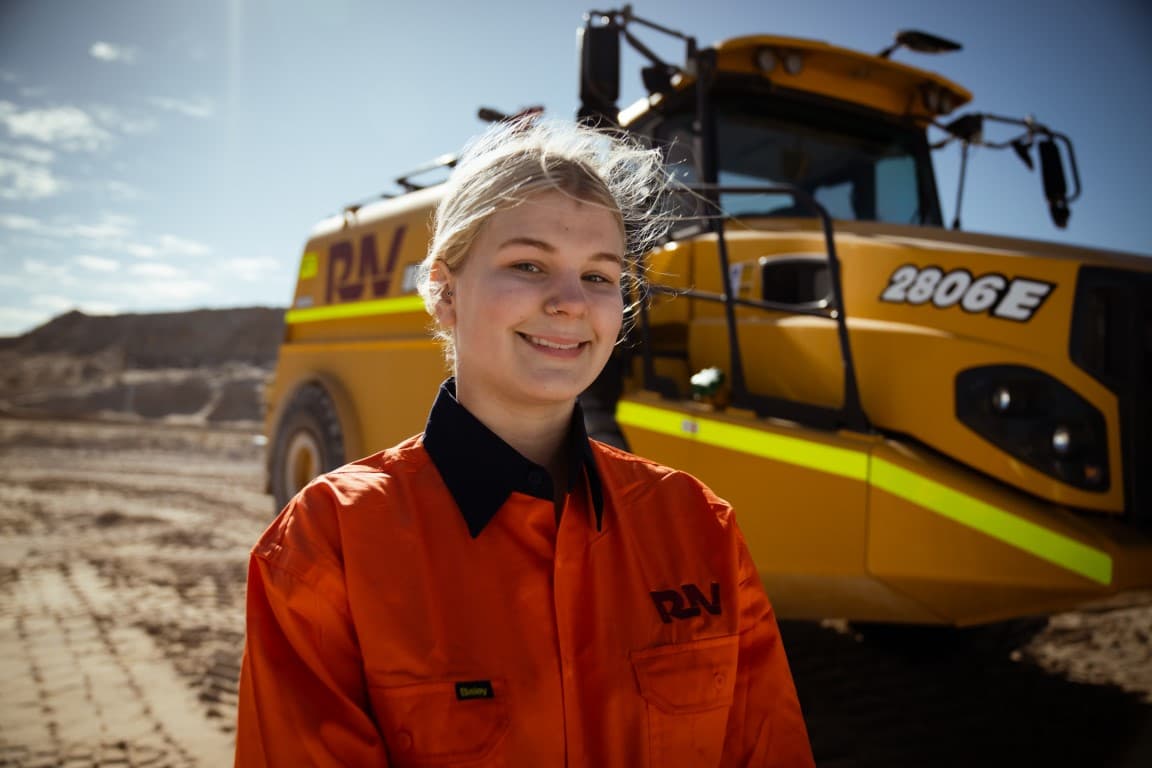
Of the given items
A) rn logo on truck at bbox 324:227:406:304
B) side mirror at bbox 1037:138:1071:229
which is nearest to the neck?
rn logo on truck at bbox 324:227:406:304

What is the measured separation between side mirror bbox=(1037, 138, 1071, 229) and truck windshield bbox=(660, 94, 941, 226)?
524 mm

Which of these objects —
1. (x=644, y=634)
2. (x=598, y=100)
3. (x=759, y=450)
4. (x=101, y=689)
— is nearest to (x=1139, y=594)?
(x=759, y=450)

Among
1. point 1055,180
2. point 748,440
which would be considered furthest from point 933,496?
point 1055,180

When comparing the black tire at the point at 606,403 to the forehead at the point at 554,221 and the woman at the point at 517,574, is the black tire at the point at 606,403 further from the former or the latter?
the forehead at the point at 554,221

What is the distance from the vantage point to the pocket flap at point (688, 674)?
1.28m

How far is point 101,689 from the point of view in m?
3.89

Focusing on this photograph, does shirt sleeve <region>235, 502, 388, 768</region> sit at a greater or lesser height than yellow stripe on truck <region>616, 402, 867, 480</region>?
lesser

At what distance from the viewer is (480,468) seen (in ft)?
4.26

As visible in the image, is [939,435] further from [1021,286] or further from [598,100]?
[598,100]

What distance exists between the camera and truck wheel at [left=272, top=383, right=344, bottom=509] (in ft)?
16.7

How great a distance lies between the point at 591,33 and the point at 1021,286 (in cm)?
175

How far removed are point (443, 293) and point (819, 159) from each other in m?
2.92

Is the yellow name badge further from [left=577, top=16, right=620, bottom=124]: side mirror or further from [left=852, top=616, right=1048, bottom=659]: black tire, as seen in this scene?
[left=852, top=616, right=1048, bottom=659]: black tire

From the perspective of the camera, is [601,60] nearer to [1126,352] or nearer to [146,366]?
[1126,352]
